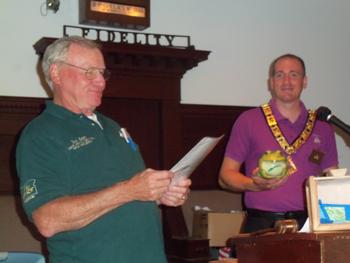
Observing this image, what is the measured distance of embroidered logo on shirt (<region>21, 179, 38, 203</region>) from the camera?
5.60ft

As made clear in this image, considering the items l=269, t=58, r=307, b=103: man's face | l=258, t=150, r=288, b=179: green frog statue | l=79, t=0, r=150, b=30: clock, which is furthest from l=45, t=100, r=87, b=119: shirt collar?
l=79, t=0, r=150, b=30: clock

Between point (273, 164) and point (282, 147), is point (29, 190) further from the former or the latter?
point (282, 147)

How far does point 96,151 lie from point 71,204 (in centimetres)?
27

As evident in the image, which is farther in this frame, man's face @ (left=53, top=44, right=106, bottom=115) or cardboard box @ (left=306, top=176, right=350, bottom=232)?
man's face @ (left=53, top=44, right=106, bottom=115)

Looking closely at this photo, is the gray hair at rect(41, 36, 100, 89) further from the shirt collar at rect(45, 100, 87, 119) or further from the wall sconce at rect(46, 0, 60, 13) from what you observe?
the wall sconce at rect(46, 0, 60, 13)

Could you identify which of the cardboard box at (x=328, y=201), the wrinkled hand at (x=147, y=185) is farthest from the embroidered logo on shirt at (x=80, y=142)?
the cardboard box at (x=328, y=201)

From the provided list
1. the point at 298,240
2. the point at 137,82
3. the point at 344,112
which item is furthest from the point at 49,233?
the point at 344,112

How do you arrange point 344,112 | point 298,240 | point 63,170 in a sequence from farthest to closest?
1. point 344,112
2. point 63,170
3. point 298,240

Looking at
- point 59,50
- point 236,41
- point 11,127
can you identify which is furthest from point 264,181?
point 236,41

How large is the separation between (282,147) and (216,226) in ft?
4.00

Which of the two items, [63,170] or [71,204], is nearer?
[71,204]

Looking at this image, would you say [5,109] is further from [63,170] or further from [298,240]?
[298,240]

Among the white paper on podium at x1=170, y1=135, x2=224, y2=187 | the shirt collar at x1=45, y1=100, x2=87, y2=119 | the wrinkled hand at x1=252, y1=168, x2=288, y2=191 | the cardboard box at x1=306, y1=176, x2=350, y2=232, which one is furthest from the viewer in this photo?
the wrinkled hand at x1=252, y1=168, x2=288, y2=191

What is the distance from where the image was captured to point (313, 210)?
150 cm
